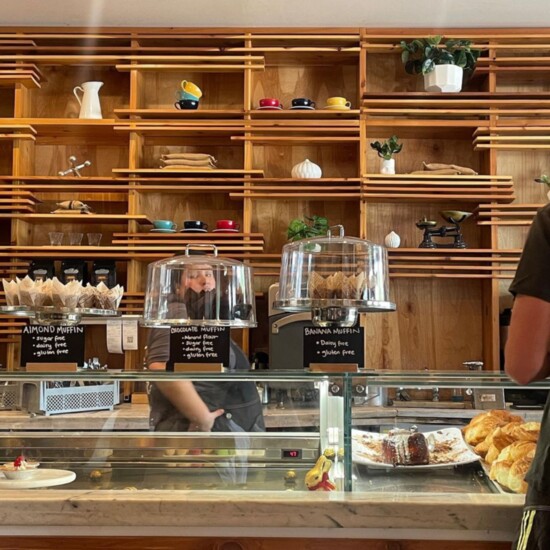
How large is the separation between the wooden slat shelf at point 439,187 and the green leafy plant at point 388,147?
0.45 ft

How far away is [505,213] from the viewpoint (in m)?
4.19

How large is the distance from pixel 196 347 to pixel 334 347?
1.01ft

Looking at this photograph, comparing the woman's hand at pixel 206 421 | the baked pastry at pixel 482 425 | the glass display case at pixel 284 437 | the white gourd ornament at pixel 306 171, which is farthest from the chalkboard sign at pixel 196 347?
the white gourd ornament at pixel 306 171

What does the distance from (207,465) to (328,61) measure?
342 cm

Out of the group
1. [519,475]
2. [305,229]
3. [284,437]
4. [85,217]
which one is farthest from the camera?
[85,217]

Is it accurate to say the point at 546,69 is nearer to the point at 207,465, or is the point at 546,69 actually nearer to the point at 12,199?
the point at 12,199

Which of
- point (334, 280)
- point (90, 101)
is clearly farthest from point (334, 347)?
point (90, 101)

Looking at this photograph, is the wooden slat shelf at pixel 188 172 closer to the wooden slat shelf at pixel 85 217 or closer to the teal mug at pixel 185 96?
the wooden slat shelf at pixel 85 217

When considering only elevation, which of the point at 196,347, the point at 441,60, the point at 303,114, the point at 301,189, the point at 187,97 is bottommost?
the point at 196,347

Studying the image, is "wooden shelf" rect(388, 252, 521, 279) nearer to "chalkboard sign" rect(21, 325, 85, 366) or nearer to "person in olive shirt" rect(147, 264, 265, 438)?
"person in olive shirt" rect(147, 264, 265, 438)

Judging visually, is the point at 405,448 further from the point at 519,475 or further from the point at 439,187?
the point at 439,187

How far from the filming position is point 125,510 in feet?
4.63

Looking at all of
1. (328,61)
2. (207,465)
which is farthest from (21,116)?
(207,465)

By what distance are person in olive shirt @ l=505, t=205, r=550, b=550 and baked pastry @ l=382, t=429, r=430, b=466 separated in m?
0.38
